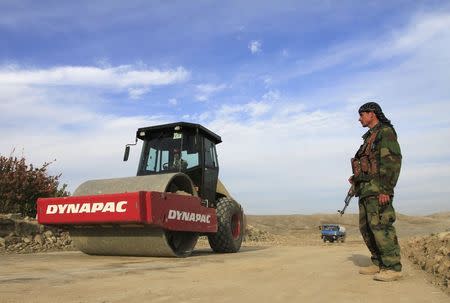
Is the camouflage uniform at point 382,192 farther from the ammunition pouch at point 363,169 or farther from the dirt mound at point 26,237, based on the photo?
the dirt mound at point 26,237

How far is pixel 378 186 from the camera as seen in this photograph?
207 inches

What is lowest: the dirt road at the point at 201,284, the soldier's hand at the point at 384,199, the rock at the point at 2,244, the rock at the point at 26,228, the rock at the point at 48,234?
the dirt road at the point at 201,284

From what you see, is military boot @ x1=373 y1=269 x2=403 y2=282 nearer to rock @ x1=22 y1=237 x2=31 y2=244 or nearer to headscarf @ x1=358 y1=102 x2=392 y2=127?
headscarf @ x1=358 y1=102 x2=392 y2=127

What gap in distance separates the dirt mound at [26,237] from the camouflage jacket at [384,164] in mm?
7639

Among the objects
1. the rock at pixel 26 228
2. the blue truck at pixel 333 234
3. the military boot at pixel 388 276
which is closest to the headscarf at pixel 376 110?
the military boot at pixel 388 276

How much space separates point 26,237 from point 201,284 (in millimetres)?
7188

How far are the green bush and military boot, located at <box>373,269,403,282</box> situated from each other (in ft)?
32.9

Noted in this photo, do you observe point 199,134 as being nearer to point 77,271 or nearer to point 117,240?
point 117,240

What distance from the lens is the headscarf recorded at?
18.0 ft

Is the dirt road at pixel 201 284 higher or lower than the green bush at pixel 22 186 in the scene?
lower

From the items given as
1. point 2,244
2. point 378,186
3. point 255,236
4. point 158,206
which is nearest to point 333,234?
point 255,236

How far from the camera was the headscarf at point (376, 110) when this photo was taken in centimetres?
549

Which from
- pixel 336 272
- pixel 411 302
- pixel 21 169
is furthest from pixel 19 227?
pixel 411 302

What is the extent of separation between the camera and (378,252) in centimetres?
534
